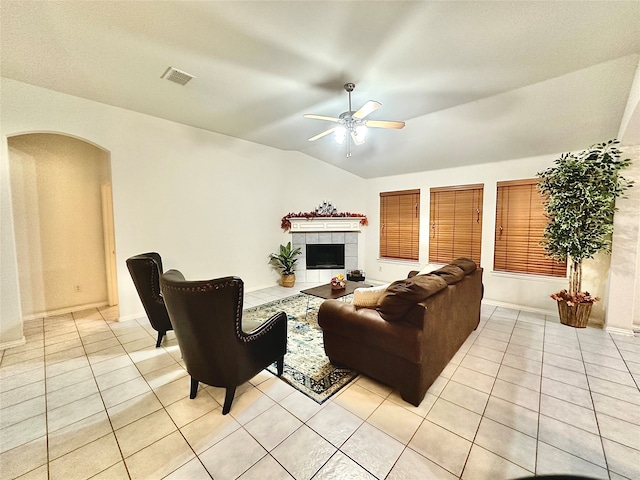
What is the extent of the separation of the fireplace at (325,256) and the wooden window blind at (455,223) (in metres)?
2.04

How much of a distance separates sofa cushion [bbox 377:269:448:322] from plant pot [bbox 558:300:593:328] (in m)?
2.79

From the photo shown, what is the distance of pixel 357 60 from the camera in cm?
242

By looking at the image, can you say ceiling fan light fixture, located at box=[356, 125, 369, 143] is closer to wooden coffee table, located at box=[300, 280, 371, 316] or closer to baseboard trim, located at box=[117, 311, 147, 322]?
wooden coffee table, located at box=[300, 280, 371, 316]

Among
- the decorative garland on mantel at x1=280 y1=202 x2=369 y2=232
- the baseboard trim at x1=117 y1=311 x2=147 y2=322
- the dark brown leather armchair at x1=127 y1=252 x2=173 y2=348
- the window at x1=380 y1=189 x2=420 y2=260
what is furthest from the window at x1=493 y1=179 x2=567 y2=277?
the baseboard trim at x1=117 y1=311 x2=147 y2=322

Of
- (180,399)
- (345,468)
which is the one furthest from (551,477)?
(180,399)

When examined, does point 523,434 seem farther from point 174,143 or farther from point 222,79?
point 174,143

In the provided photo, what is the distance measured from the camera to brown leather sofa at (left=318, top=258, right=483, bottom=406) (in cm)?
191

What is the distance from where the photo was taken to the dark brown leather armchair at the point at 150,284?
8.84 feet

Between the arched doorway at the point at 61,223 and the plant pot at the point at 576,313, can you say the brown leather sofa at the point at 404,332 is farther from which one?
the arched doorway at the point at 61,223

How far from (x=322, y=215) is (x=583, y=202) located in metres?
4.24

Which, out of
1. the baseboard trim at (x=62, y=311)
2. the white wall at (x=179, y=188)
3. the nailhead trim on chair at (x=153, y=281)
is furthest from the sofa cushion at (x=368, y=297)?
the baseboard trim at (x=62, y=311)

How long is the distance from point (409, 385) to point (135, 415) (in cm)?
212

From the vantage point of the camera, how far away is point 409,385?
199 cm

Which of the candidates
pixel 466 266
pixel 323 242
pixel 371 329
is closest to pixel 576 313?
pixel 466 266
